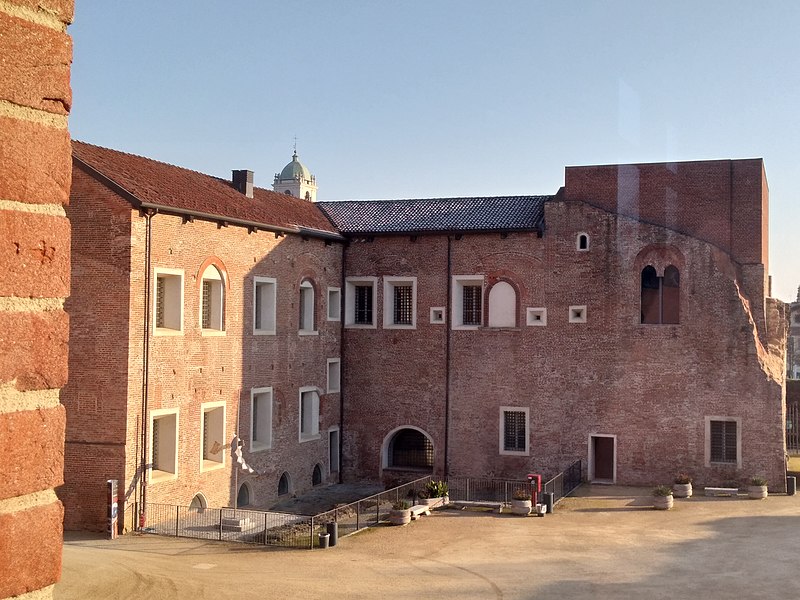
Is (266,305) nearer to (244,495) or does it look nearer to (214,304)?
(214,304)

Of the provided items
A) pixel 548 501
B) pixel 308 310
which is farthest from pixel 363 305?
pixel 548 501

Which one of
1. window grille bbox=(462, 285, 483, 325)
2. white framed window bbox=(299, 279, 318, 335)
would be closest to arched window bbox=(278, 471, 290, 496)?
white framed window bbox=(299, 279, 318, 335)

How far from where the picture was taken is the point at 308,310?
30.4 m

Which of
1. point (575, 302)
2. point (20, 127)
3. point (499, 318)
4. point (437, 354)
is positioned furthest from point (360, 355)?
point (20, 127)

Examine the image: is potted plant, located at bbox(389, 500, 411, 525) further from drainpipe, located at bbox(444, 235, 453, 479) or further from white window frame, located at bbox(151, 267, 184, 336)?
white window frame, located at bbox(151, 267, 184, 336)

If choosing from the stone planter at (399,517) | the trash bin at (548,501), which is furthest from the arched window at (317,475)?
the trash bin at (548,501)

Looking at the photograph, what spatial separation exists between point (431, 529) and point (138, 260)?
1009 centimetres

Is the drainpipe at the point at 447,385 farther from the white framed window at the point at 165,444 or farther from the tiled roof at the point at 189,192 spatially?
the white framed window at the point at 165,444

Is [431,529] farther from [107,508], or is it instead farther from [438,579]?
[107,508]

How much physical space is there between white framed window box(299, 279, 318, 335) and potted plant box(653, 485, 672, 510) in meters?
11.9

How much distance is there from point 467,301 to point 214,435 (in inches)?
399

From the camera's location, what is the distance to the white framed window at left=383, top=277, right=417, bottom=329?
31.4 m

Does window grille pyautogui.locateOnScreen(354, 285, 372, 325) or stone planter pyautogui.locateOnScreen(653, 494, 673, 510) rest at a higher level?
window grille pyautogui.locateOnScreen(354, 285, 372, 325)

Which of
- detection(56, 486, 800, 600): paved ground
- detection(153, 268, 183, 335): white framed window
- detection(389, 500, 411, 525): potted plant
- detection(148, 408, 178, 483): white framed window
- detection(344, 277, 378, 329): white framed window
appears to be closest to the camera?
detection(56, 486, 800, 600): paved ground
